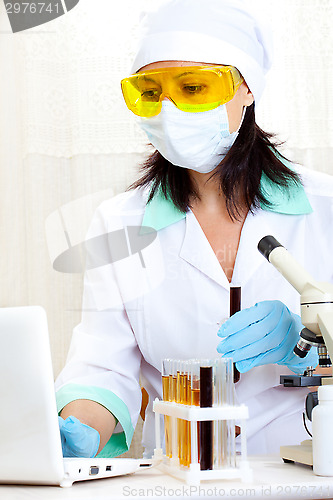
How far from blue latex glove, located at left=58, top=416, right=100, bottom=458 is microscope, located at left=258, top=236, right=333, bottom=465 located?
29 centimetres

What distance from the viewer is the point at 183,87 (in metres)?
1.28

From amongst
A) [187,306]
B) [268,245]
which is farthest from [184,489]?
[187,306]

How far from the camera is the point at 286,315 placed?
108cm

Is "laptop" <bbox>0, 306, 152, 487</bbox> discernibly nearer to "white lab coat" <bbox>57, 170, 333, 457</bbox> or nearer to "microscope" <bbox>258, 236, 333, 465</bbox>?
"microscope" <bbox>258, 236, 333, 465</bbox>

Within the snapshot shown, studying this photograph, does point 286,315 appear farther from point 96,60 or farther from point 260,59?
point 96,60

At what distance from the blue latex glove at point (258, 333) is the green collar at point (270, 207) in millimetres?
348

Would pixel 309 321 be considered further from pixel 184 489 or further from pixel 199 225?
pixel 199 225

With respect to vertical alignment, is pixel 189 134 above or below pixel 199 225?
above

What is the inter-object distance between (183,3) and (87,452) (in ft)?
2.99

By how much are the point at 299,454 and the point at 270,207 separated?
2.18 feet

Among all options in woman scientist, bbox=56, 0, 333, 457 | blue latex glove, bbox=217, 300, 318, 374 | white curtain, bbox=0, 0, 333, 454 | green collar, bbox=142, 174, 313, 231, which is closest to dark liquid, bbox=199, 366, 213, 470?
blue latex glove, bbox=217, 300, 318, 374

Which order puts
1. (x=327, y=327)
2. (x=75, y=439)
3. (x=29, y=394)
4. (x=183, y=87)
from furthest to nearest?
1. (x=183, y=87)
2. (x=75, y=439)
3. (x=327, y=327)
4. (x=29, y=394)

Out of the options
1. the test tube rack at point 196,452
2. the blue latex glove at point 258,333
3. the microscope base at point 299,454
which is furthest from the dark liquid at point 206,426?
the blue latex glove at point 258,333

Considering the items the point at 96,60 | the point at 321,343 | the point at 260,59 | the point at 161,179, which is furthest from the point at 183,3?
the point at 321,343
